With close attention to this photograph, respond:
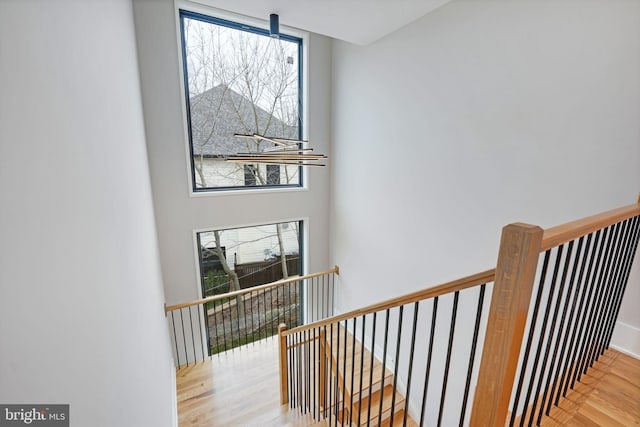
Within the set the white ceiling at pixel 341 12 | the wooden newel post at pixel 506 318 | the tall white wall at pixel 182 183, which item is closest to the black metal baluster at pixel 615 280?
the wooden newel post at pixel 506 318

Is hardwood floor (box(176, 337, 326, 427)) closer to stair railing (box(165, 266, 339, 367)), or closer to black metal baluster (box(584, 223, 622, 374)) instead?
stair railing (box(165, 266, 339, 367))

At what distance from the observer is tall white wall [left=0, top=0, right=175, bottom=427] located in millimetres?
626

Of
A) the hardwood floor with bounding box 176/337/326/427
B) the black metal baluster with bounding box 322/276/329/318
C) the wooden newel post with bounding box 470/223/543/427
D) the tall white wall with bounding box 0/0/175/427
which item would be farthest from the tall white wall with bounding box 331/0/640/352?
the tall white wall with bounding box 0/0/175/427

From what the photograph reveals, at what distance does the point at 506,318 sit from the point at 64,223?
143 cm

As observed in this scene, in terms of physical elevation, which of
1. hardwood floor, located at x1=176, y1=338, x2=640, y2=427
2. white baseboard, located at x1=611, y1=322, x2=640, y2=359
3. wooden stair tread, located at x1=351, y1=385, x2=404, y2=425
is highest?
white baseboard, located at x1=611, y1=322, x2=640, y2=359

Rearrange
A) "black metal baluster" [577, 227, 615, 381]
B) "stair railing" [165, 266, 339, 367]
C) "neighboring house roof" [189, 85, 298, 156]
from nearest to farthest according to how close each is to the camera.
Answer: "black metal baluster" [577, 227, 615, 381], "neighboring house roof" [189, 85, 298, 156], "stair railing" [165, 266, 339, 367]

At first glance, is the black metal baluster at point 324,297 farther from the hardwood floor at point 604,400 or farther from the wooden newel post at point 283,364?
the hardwood floor at point 604,400

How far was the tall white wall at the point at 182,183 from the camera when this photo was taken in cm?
323

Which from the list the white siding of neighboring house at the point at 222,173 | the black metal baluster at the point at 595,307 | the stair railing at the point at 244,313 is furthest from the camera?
the stair railing at the point at 244,313

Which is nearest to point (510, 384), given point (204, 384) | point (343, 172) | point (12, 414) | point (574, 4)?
point (12, 414)

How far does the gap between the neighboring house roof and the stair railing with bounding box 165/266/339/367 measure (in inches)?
83.6

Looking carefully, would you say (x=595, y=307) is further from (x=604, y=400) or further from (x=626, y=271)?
(x=604, y=400)

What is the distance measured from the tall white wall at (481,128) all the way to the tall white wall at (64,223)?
267cm

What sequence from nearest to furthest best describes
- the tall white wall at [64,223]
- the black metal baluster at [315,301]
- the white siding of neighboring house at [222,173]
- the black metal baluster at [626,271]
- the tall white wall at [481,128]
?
1. the tall white wall at [64,223]
2. the black metal baluster at [626,271]
3. the tall white wall at [481,128]
4. the white siding of neighboring house at [222,173]
5. the black metal baluster at [315,301]
